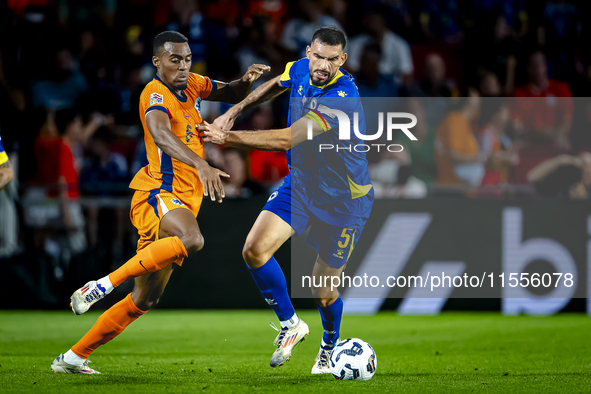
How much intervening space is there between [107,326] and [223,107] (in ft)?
16.4

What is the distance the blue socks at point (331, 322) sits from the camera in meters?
5.52

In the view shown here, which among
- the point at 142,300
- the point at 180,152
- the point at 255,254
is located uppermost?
the point at 180,152

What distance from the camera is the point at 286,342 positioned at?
17.3ft

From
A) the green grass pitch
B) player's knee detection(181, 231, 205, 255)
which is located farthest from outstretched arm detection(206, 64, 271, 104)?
the green grass pitch

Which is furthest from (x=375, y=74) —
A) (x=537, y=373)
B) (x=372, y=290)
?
(x=537, y=373)

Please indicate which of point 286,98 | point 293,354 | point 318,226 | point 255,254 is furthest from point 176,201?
point 286,98

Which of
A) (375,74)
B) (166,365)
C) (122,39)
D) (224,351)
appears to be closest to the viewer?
(166,365)

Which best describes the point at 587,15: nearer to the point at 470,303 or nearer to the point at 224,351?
the point at 470,303

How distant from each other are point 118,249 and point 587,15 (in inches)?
338

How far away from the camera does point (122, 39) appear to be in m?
11.2

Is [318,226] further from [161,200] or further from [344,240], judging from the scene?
[161,200]

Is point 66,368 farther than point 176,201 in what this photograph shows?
No

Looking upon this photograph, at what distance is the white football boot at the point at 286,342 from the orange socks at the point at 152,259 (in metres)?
1.01

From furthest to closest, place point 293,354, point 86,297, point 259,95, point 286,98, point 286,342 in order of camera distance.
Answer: point 286,98 < point 293,354 < point 259,95 < point 286,342 < point 86,297
